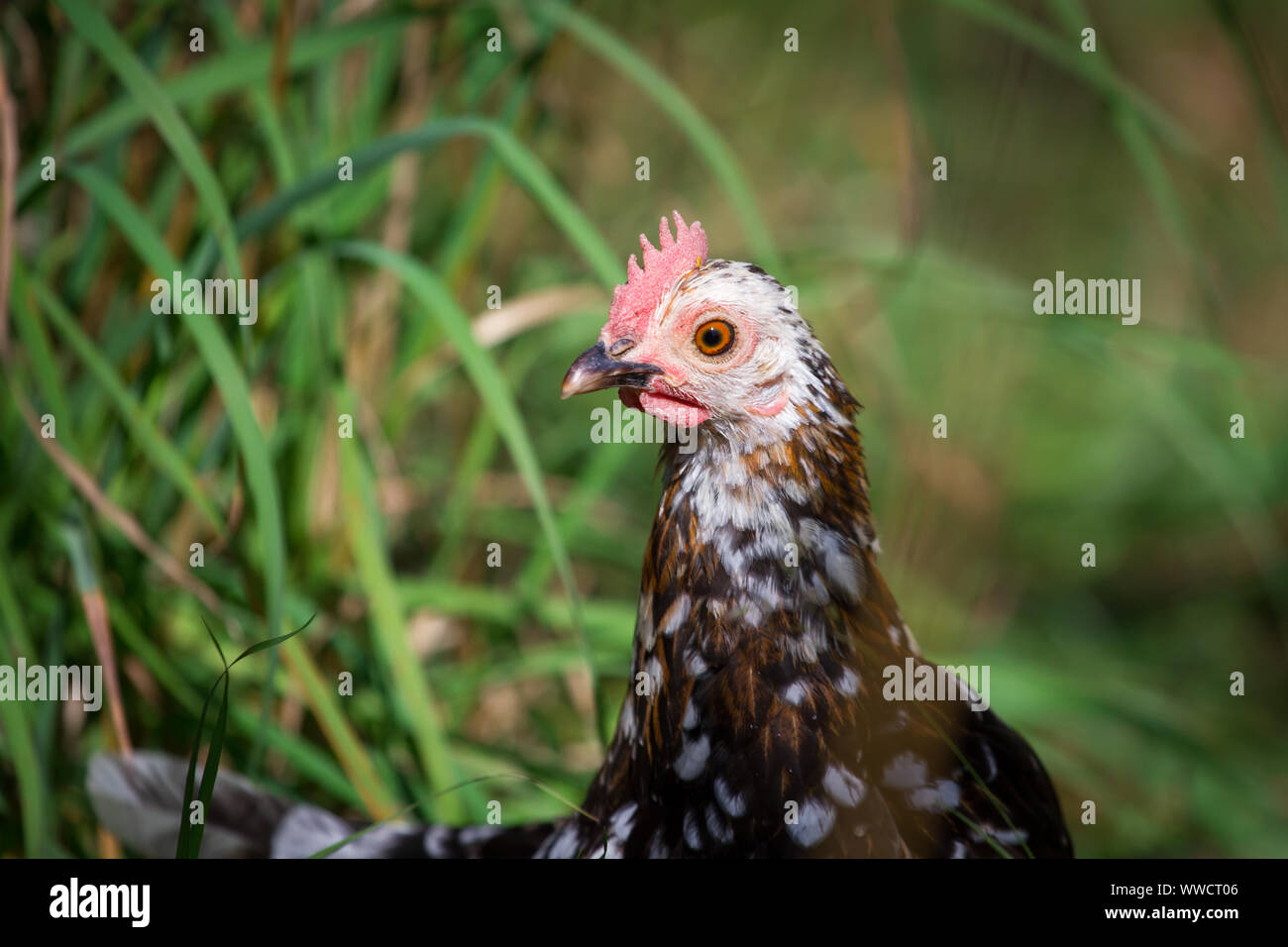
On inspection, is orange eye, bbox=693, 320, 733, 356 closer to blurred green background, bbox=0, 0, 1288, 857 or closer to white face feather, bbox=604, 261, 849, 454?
white face feather, bbox=604, 261, 849, 454

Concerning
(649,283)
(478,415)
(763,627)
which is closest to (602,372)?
(649,283)

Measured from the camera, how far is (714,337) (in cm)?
116

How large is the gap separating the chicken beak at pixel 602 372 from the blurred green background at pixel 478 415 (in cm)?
19

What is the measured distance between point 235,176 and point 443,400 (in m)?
0.68

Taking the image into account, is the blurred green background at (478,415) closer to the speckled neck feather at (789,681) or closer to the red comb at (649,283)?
the speckled neck feather at (789,681)

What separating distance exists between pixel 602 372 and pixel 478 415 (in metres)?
0.99

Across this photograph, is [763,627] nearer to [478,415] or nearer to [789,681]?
[789,681]

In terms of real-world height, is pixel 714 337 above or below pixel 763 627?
Result: above

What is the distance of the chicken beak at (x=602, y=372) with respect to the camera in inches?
46.1

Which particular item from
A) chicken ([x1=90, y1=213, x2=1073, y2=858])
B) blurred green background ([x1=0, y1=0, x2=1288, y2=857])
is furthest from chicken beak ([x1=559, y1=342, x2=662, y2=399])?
blurred green background ([x1=0, y1=0, x2=1288, y2=857])

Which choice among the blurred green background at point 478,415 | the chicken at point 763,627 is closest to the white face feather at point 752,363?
the chicken at point 763,627

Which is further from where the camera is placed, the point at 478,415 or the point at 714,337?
the point at 478,415

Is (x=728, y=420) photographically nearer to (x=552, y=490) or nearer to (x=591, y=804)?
(x=591, y=804)
